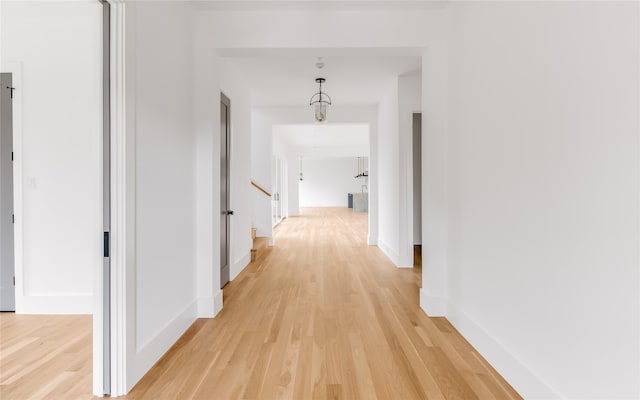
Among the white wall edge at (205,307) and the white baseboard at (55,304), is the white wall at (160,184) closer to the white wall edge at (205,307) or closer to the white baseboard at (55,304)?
the white wall edge at (205,307)

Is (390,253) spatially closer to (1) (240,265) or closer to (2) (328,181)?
(1) (240,265)

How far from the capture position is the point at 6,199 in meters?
3.19

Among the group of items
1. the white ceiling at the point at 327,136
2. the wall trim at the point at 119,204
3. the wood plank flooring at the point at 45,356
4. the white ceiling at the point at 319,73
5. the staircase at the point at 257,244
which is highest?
the white ceiling at the point at 327,136

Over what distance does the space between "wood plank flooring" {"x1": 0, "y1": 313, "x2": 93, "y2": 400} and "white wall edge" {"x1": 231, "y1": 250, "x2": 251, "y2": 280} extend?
1.59m

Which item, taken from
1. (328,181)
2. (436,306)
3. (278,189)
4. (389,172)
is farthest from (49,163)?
(328,181)

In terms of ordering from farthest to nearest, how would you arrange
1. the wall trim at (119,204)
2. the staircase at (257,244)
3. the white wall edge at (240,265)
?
the staircase at (257,244) → the white wall edge at (240,265) → the wall trim at (119,204)

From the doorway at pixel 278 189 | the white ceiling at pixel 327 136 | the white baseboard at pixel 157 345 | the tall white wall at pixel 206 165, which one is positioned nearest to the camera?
the white baseboard at pixel 157 345

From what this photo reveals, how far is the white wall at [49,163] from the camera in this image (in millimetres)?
3141

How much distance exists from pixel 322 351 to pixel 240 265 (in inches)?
99.8

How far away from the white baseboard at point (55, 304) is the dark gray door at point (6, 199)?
133 millimetres

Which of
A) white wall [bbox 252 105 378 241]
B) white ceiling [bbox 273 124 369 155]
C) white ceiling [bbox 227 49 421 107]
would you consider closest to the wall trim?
white ceiling [bbox 227 49 421 107]

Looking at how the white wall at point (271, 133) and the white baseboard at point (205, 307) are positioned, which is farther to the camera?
the white wall at point (271, 133)

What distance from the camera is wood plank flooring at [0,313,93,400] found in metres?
1.91

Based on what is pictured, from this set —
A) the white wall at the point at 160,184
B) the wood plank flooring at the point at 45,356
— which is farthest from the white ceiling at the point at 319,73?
the wood plank flooring at the point at 45,356
